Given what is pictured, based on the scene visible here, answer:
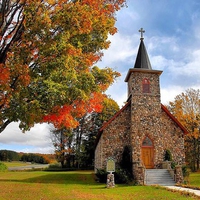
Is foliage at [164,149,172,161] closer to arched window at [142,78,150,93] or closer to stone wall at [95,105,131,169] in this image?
stone wall at [95,105,131,169]

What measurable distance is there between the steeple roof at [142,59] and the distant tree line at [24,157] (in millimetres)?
41114

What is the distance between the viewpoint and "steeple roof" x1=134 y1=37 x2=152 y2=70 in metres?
22.9

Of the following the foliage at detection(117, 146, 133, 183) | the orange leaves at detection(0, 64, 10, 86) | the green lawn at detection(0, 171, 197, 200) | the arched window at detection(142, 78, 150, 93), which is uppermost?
the arched window at detection(142, 78, 150, 93)

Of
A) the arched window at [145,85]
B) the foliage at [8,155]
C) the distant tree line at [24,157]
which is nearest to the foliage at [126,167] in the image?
the arched window at [145,85]

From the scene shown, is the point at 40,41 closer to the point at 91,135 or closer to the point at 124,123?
the point at 124,123

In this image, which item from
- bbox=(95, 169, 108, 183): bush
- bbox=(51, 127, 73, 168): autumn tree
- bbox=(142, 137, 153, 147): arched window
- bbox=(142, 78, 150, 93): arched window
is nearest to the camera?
bbox=(95, 169, 108, 183): bush

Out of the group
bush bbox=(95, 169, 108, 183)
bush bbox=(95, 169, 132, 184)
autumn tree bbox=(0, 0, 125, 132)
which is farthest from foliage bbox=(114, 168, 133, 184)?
autumn tree bbox=(0, 0, 125, 132)

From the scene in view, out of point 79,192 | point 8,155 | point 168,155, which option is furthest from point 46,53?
point 8,155

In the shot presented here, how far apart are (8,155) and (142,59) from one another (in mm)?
51203

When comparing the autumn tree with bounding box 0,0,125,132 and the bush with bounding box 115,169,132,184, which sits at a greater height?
the autumn tree with bounding box 0,0,125,132

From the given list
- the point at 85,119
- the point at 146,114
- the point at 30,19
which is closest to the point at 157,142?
the point at 146,114

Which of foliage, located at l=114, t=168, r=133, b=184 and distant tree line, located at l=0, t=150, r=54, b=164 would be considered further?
distant tree line, located at l=0, t=150, r=54, b=164

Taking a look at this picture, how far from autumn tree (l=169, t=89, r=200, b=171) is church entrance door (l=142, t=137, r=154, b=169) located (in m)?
12.0

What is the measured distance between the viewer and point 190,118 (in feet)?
103
